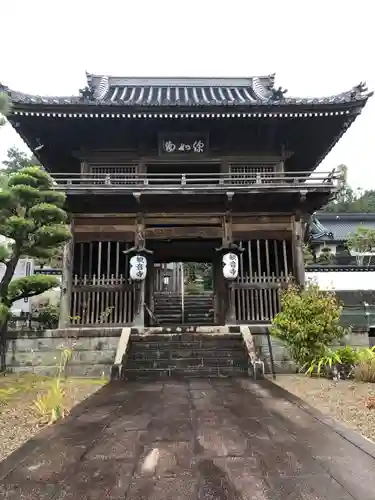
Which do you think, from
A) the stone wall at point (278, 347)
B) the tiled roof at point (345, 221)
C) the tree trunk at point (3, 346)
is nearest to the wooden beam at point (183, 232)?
the stone wall at point (278, 347)

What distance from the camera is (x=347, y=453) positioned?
3.81m

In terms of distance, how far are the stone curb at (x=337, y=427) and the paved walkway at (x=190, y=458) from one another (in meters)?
0.08

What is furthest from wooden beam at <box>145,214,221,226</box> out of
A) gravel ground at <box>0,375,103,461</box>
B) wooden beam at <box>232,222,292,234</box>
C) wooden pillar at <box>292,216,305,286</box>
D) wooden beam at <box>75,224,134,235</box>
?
gravel ground at <box>0,375,103,461</box>

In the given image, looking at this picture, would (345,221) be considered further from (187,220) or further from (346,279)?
(187,220)

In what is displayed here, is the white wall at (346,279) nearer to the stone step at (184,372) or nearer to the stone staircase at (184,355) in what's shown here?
the stone staircase at (184,355)

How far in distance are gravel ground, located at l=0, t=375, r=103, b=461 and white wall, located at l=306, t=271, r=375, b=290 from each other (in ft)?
33.7

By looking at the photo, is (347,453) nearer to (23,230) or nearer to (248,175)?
(23,230)

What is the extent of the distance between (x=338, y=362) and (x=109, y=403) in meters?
5.37

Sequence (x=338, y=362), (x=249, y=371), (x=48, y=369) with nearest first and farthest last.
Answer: (x=338, y=362)
(x=249, y=371)
(x=48, y=369)

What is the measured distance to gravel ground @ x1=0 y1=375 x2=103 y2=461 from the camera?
4594 mm

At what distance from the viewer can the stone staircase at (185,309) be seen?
18.8 metres

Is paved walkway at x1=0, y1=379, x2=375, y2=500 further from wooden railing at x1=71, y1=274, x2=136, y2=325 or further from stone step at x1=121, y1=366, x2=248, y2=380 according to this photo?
wooden railing at x1=71, y1=274, x2=136, y2=325

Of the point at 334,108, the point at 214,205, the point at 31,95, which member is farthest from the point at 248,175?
the point at 31,95

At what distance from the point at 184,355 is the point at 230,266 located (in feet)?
11.0
